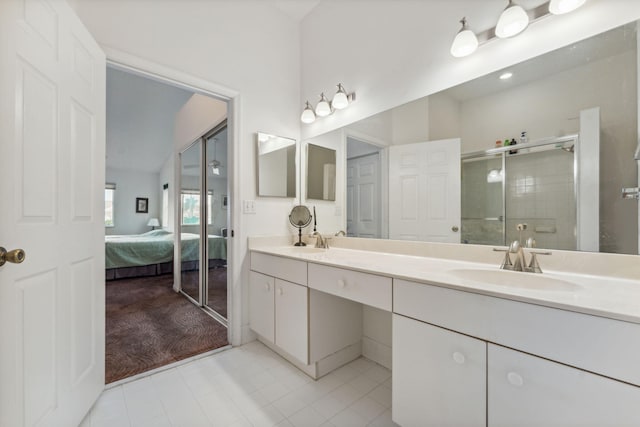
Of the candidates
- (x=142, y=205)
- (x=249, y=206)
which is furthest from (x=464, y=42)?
(x=142, y=205)

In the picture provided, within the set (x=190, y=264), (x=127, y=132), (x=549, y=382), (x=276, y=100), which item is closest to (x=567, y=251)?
(x=549, y=382)

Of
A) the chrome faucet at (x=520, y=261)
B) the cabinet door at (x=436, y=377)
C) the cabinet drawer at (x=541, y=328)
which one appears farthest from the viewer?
the chrome faucet at (x=520, y=261)

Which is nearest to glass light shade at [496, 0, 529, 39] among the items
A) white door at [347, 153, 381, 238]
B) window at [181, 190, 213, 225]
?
white door at [347, 153, 381, 238]

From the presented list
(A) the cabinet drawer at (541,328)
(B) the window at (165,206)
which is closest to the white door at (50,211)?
(A) the cabinet drawer at (541,328)

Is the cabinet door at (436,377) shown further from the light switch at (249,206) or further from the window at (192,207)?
the window at (192,207)

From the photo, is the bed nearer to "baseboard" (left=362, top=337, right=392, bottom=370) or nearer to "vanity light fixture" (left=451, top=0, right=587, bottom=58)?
"baseboard" (left=362, top=337, right=392, bottom=370)

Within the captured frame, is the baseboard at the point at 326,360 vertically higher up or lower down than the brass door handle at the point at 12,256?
lower down

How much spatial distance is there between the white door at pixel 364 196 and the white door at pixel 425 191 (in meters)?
0.13

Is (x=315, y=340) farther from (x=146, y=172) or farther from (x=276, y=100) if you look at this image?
(x=146, y=172)

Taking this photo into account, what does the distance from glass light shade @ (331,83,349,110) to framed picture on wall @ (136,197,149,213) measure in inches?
270

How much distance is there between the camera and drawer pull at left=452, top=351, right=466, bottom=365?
3.01 ft

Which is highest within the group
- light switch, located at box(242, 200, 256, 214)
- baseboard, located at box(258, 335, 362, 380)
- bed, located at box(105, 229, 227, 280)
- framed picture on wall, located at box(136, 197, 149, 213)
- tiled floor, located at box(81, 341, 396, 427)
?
framed picture on wall, located at box(136, 197, 149, 213)

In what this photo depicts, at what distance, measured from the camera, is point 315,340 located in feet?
5.27

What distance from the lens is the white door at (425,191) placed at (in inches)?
59.6
